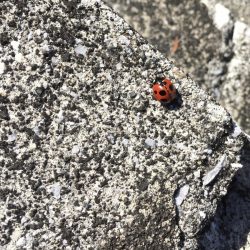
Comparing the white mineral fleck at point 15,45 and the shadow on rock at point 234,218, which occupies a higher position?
the white mineral fleck at point 15,45

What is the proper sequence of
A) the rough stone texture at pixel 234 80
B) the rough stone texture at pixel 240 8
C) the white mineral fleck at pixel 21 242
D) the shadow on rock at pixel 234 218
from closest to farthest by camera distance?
the white mineral fleck at pixel 21 242
the shadow on rock at pixel 234 218
the rough stone texture at pixel 234 80
the rough stone texture at pixel 240 8

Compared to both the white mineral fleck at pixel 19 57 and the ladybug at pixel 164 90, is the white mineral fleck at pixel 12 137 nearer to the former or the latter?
the white mineral fleck at pixel 19 57

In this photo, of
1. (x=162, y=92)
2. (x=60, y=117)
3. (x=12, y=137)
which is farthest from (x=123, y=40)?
(x=12, y=137)

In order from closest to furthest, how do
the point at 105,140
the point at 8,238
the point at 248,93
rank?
the point at 8,238 → the point at 105,140 → the point at 248,93

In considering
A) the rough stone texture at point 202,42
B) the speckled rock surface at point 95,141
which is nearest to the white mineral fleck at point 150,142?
the speckled rock surface at point 95,141

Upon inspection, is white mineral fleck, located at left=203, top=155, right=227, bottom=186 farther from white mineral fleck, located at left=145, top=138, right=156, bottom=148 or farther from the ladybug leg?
the ladybug leg

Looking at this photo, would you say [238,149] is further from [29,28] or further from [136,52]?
[29,28]

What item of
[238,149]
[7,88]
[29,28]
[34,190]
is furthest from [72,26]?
[238,149]
